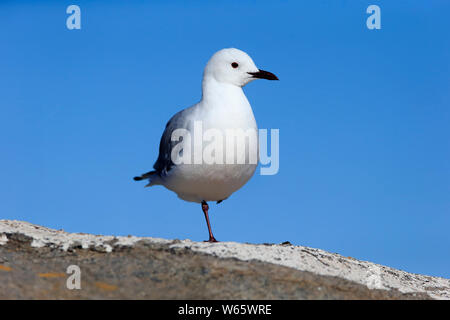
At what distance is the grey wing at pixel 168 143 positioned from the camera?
739 cm

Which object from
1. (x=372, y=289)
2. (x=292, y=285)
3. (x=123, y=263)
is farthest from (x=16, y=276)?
(x=372, y=289)

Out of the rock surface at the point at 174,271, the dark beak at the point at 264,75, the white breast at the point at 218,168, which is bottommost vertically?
the rock surface at the point at 174,271

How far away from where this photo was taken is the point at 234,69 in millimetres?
7406

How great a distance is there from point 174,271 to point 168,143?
2.24 metres

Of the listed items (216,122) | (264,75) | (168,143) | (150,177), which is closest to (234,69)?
(264,75)

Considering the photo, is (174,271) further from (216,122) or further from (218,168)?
(216,122)

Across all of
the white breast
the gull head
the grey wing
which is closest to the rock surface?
the white breast

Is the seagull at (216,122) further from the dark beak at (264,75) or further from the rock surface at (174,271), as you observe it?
the rock surface at (174,271)

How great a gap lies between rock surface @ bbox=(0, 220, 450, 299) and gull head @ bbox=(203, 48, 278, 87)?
7.29ft

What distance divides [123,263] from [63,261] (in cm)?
80

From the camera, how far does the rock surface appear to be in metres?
5.48

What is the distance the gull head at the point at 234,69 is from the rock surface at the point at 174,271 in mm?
2221

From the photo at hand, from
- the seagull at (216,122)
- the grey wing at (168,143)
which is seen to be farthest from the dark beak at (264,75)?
the grey wing at (168,143)
